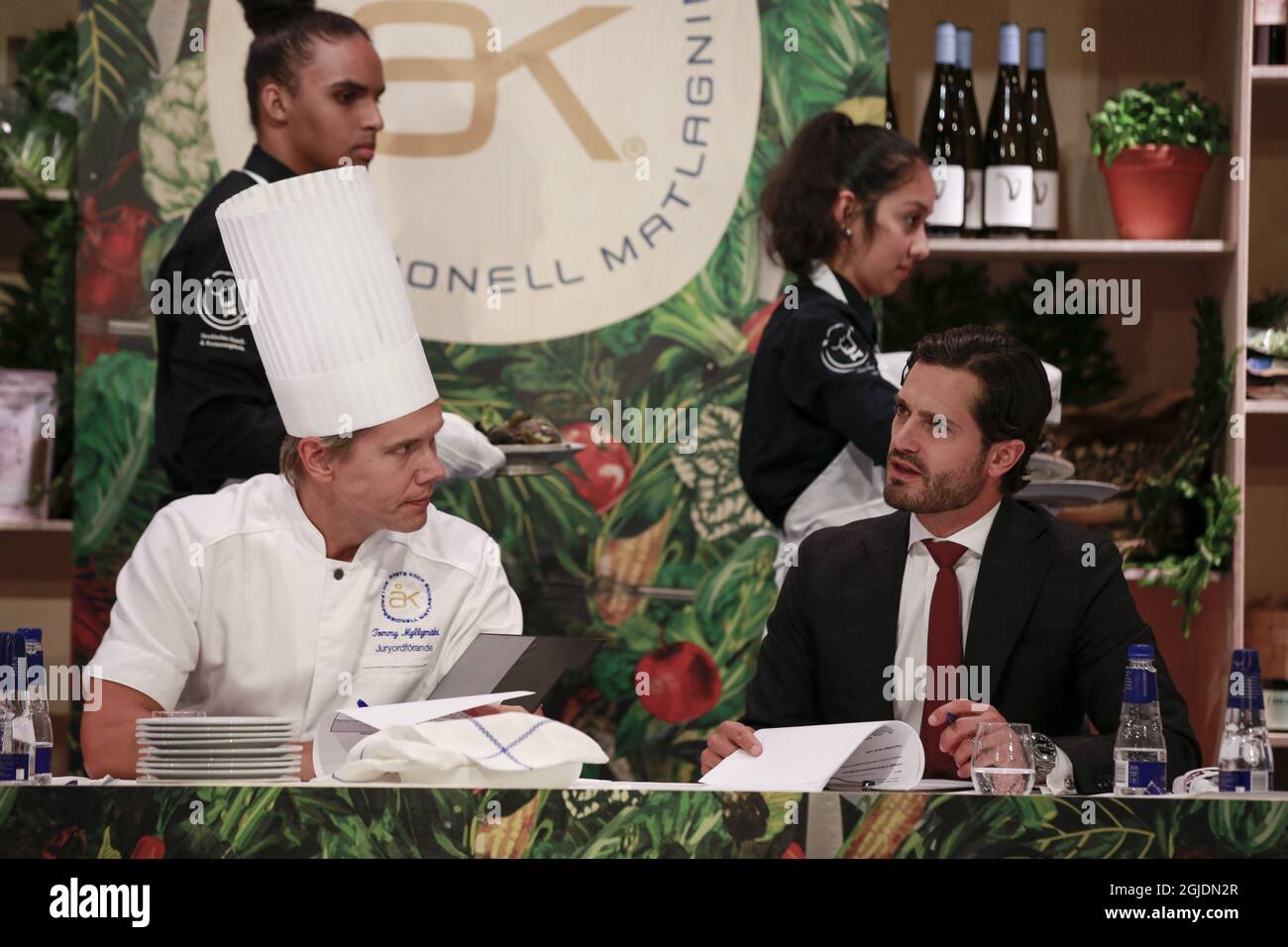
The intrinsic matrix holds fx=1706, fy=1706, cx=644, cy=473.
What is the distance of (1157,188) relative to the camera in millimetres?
3557

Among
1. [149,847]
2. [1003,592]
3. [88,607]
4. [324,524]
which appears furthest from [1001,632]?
[88,607]

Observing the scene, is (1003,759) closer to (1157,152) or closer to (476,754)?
(476,754)

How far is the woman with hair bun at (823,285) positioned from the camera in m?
3.24

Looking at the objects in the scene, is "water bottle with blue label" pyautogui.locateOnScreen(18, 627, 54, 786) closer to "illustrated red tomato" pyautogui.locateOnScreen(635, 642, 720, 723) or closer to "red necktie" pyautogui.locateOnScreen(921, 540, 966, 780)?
"red necktie" pyautogui.locateOnScreen(921, 540, 966, 780)

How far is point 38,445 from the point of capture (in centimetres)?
365

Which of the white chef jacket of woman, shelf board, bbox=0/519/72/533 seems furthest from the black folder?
shelf board, bbox=0/519/72/533

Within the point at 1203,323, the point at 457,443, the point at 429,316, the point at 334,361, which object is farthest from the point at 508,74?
the point at 1203,323

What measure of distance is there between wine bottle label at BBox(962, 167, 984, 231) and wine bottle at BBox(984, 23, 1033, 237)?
2 cm

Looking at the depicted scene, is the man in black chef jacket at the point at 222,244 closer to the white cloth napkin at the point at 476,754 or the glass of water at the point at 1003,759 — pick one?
the white cloth napkin at the point at 476,754

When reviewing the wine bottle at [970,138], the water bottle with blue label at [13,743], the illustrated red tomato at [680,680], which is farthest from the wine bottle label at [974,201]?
the water bottle with blue label at [13,743]

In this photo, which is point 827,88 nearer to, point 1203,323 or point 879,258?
point 879,258

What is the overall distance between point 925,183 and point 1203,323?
2.45ft

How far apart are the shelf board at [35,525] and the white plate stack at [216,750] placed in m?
1.80
